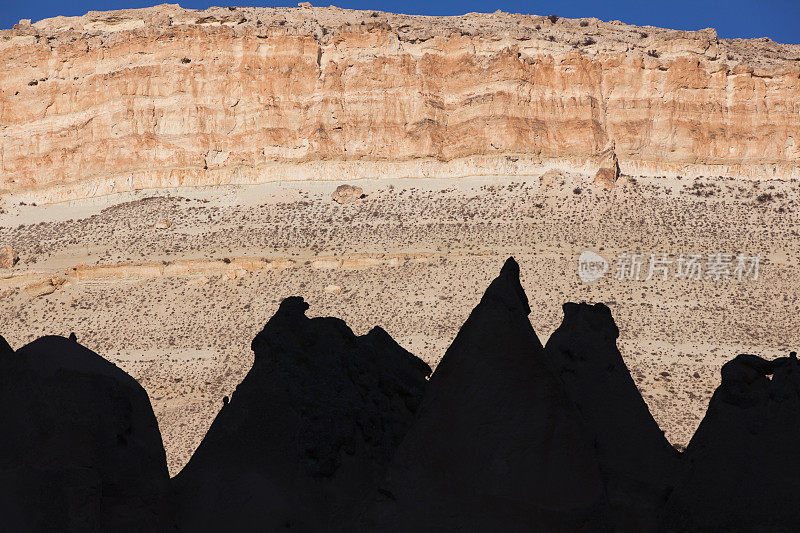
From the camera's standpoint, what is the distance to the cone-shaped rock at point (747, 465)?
286 inches

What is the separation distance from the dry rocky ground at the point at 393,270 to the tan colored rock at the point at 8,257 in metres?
0.83

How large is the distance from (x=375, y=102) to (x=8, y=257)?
26606mm

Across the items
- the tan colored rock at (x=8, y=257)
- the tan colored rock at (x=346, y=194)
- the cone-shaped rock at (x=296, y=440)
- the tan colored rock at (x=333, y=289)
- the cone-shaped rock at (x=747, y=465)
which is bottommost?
the tan colored rock at (x=8, y=257)

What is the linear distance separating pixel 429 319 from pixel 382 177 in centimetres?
2044

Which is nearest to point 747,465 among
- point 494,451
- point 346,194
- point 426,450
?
point 494,451

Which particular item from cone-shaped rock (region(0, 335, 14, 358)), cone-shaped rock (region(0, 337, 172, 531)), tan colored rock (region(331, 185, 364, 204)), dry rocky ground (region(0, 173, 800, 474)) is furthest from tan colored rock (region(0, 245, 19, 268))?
cone-shaped rock (region(0, 335, 14, 358))

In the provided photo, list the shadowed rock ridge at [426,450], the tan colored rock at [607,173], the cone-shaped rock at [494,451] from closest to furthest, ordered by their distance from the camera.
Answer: the cone-shaped rock at [494,451], the shadowed rock ridge at [426,450], the tan colored rock at [607,173]

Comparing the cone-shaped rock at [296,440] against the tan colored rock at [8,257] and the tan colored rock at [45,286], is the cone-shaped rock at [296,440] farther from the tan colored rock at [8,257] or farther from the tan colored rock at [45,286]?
the tan colored rock at [8,257]

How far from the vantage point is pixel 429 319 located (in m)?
36.8

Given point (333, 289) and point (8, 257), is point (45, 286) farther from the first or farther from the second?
point (333, 289)

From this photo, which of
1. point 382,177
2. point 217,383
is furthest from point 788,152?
point 217,383

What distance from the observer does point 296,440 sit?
A: 929cm

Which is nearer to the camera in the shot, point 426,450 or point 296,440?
point 426,450

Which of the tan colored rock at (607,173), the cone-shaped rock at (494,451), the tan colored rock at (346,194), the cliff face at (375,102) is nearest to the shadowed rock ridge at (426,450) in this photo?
the cone-shaped rock at (494,451)
